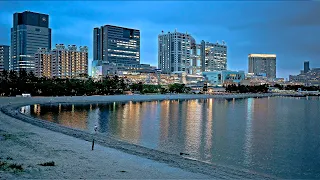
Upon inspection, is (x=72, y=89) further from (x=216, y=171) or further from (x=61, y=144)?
(x=216, y=171)

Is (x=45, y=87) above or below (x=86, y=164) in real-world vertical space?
above

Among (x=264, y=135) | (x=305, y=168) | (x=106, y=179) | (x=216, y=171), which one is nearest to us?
(x=106, y=179)

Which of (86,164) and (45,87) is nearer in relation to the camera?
(86,164)

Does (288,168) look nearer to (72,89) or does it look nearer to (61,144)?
(61,144)

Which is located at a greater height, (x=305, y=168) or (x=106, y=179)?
(x=106, y=179)

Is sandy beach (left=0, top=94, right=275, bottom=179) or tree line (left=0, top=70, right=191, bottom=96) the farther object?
tree line (left=0, top=70, right=191, bottom=96)

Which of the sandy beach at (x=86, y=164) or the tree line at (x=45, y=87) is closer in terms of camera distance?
the sandy beach at (x=86, y=164)

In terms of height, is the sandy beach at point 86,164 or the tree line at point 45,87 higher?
the tree line at point 45,87

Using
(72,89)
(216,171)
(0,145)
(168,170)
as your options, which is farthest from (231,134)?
(72,89)

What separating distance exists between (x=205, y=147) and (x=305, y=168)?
27.6 ft

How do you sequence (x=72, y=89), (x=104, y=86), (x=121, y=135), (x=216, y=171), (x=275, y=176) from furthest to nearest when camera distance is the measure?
(x=104, y=86) < (x=72, y=89) < (x=121, y=135) < (x=275, y=176) < (x=216, y=171)

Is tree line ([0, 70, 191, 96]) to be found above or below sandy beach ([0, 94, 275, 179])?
above

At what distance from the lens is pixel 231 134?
34.9 meters

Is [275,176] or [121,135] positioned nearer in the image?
[275,176]
